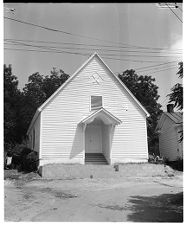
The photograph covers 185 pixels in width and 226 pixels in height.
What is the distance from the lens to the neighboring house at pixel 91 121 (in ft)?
Result: 54.2

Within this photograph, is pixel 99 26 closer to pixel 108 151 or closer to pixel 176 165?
pixel 108 151

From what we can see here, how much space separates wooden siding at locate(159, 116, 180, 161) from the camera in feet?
A: 78.6

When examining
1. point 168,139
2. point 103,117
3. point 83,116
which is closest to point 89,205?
point 103,117

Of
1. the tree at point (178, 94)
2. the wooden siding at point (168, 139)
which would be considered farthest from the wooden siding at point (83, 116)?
the tree at point (178, 94)

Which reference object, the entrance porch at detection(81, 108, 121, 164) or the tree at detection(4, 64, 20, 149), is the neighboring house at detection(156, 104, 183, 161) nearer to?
the entrance porch at detection(81, 108, 121, 164)

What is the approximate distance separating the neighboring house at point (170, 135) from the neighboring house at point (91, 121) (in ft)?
20.5

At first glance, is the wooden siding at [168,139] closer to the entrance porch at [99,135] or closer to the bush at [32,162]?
the entrance porch at [99,135]

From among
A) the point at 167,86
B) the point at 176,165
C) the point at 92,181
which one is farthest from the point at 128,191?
the point at 176,165

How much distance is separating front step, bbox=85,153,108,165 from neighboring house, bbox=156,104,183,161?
25.1ft

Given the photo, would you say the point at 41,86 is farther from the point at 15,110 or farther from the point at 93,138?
the point at 93,138

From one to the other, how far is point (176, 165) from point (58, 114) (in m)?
9.33

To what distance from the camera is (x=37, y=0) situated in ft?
12.6

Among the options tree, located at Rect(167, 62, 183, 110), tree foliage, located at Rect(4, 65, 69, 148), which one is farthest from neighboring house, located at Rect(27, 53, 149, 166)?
tree, located at Rect(167, 62, 183, 110)

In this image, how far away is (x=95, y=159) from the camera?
17672 mm
